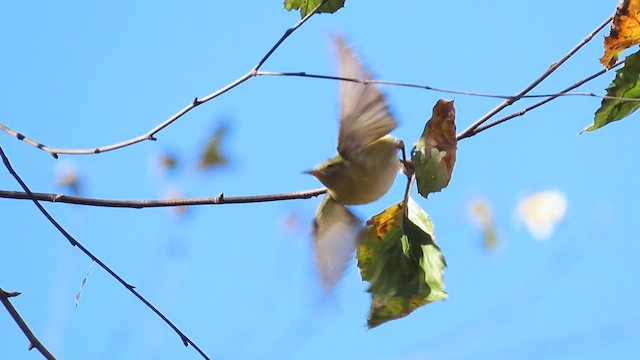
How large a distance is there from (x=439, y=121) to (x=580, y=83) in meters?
0.24

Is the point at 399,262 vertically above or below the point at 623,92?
below

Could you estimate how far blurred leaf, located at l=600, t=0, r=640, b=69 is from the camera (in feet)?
4.68

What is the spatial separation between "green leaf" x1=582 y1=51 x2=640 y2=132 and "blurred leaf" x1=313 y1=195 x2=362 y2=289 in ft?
1.40

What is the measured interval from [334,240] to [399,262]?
0.15m

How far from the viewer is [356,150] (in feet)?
4.48

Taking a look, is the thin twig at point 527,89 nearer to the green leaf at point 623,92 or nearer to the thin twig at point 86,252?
the green leaf at point 623,92

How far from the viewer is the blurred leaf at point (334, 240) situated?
144cm

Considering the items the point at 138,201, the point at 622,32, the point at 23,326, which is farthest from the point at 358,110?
the point at 23,326

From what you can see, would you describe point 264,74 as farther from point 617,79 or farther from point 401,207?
point 617,79

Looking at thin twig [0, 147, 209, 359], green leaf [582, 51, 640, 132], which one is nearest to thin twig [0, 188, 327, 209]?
thin twig [0, 147, 209, 359]

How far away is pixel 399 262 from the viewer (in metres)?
1.34

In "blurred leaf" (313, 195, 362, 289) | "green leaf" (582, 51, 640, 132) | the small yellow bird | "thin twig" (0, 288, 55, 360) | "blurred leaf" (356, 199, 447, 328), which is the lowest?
"thin twig" (0, 288, 55, 360)

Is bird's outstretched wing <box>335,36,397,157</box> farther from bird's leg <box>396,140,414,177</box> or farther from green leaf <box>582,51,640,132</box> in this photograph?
green leaf <box>582,51,640,132</box>

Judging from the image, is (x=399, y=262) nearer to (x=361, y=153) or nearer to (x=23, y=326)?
(x=361, y=153)
